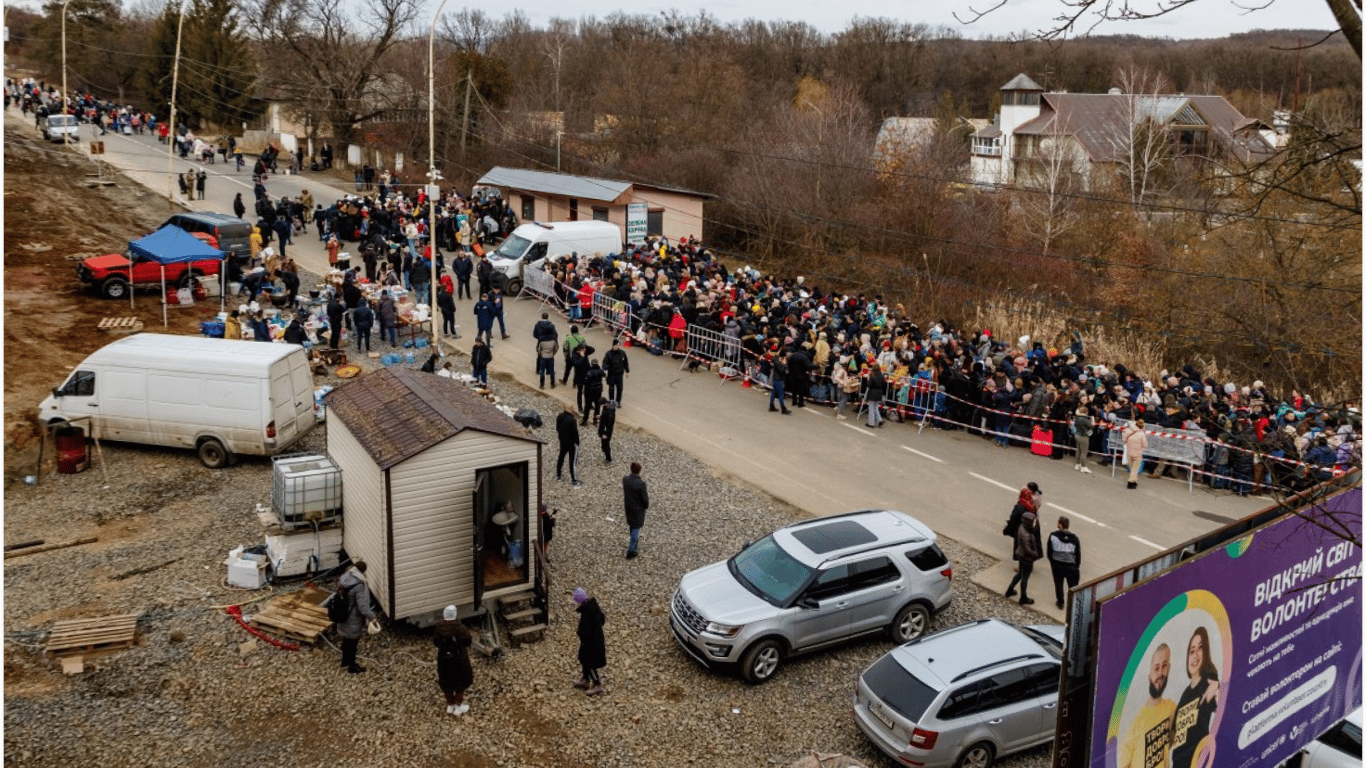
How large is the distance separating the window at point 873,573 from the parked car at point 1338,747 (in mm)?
4681

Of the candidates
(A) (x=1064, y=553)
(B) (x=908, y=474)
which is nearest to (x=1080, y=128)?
(B) (x=908, y=474)

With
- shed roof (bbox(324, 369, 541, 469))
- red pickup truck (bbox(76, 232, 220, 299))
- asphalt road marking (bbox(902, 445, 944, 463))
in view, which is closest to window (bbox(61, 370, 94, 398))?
shed roof (bbox(324, 369, 541, 469))

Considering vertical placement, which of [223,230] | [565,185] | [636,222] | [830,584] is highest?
[565,185]

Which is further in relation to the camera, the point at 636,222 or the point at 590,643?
the point at 636,222

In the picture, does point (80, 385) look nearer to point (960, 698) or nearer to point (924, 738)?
point (924, 738)

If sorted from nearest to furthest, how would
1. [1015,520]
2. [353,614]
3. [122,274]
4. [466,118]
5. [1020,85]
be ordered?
[353,614], [1015,520], [122,274], [466,118], [1020,85]

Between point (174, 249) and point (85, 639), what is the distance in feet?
56.1

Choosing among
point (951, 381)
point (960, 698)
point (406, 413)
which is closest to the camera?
point (960, 698)

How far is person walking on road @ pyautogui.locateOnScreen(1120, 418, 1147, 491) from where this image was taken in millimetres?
19000

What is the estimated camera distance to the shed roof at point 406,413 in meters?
12.9

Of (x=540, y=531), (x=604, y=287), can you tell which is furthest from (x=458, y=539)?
(x=604, y=287)

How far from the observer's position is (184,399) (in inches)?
719

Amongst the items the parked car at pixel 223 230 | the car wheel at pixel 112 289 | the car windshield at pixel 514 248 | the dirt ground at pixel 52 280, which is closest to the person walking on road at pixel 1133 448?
the car windshield at pixel 514 248

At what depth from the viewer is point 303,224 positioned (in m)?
37.7
